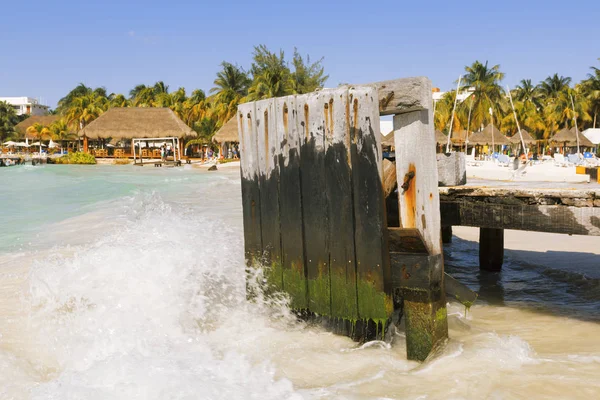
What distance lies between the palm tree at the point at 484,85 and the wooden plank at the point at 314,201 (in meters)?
57.5

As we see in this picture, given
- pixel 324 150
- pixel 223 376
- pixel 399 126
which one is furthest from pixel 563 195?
pixel 223 376

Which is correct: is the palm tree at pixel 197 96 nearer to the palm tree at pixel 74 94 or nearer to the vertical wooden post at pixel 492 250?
the palm tree at pixel 74 94

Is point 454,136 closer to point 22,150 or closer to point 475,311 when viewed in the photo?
point 475,311

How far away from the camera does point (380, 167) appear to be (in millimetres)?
3525

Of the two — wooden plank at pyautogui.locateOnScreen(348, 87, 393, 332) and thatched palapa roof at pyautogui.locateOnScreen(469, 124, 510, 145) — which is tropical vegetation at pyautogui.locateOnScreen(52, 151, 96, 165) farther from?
wooden plank at pyautogui.locateOnScreen(348, 87, 393, 332)

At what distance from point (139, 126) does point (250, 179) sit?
5045cm

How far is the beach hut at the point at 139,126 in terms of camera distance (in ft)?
168

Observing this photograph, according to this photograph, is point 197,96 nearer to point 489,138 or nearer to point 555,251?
point 489,138

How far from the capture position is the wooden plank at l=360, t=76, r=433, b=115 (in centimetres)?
335

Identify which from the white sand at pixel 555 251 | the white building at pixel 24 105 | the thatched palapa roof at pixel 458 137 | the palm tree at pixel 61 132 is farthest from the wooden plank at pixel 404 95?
the white building at pixel 24 105

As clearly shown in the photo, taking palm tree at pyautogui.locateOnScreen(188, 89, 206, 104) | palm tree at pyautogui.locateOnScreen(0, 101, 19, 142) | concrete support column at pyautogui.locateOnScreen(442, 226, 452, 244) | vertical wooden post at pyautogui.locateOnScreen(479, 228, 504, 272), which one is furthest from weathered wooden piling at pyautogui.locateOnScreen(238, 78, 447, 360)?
palm tree at pyautogui.locateOnScreen(0, 101, 19, 142)

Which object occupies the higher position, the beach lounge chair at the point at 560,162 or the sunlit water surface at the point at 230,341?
the beach lounge chair at the point at 560,162

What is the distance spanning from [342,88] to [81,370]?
2.58 m

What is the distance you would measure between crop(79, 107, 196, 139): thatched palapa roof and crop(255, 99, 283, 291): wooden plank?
48253 millimetres
